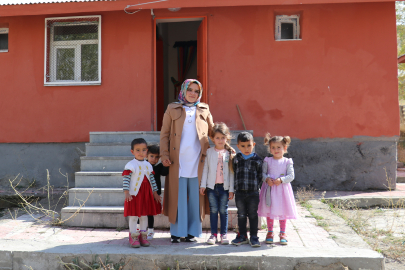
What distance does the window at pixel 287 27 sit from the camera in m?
6.59

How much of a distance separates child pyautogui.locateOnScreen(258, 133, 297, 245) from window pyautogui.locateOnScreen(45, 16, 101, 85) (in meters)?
4.24

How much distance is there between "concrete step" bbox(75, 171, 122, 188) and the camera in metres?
4.79

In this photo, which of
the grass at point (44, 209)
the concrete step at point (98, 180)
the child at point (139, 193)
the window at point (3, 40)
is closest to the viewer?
the child at point (139, 193)

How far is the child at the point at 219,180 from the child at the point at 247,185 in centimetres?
10

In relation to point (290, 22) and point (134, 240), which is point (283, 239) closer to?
point (134, 240)

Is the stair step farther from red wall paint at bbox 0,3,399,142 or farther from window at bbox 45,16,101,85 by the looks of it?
window at bbox 45,16,101,85

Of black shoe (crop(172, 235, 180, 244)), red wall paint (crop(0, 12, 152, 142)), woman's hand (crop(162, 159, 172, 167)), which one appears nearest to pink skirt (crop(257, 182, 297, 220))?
black shoe (crop(172, 235, 180, 244))

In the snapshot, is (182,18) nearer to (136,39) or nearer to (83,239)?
(136,39)

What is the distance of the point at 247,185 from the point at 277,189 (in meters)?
0.36

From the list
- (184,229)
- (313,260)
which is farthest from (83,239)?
(313,260)

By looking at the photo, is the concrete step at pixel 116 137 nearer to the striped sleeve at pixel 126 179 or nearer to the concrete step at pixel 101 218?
the concrete step at pixel 101 218

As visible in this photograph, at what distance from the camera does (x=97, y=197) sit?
4.60 metres

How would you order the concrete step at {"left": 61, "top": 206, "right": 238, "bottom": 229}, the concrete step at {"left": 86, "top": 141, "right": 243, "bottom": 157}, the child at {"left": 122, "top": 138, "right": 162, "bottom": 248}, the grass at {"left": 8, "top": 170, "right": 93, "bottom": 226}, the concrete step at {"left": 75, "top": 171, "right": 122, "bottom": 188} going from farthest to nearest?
the concrete step at {"left": 86, "top": 141, "right": 243, "bottom": 157}, the concrete step at {"left": 75, "top": 171, "right": 122, "bottom": 188}, the grass at {"left": 8, "top": 170, "right": 93, "bottom": 226}, the concrete step at {"left": 61, "top": 206, "right": 238, "bottom": 229}, the child at {"left": 122, "top": 138, "right": 162, "bottom": 248}

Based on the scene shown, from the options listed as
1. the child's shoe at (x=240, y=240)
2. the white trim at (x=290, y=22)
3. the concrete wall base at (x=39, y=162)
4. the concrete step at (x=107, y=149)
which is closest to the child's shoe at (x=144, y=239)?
the child's shoe at (x=240, y=240)
